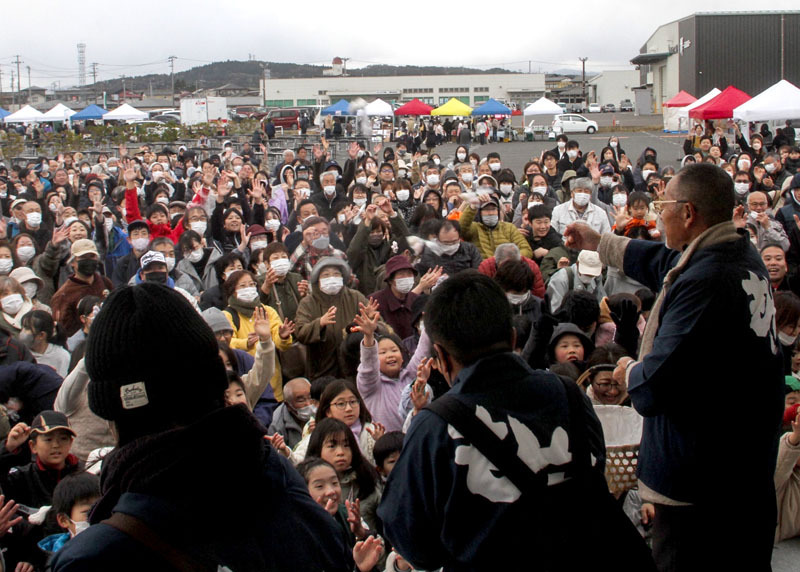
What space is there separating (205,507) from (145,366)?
32cm

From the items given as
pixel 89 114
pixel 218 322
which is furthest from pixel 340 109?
pixel 218 322

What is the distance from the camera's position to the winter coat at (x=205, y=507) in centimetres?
160

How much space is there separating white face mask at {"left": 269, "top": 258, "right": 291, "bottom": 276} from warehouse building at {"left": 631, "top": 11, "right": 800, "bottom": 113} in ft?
159

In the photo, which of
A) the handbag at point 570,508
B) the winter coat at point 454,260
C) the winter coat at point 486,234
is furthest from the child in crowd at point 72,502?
the winter coat at point 486,234

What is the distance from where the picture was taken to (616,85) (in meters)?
83.6

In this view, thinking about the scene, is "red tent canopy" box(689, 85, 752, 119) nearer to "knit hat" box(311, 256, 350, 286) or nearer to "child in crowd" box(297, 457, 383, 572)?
"knit hat" box(311, 256, 350, 286)

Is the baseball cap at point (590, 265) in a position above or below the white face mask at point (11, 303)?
above

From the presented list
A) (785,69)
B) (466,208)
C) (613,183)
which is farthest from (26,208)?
(785,69)

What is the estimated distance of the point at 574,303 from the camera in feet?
21.1

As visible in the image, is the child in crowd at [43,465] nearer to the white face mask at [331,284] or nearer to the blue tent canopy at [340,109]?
the white face mask at [331,284]

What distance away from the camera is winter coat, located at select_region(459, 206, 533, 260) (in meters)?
8.74

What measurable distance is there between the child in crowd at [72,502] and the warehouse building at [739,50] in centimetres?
5194

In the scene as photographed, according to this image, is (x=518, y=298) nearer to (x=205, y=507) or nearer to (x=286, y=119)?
(x=205, y=507)

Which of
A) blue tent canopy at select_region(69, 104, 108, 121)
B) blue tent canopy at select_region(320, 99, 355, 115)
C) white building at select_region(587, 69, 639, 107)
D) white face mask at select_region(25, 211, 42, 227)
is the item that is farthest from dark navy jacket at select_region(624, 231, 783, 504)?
white building at select_region(587, 69, 639, 107)
